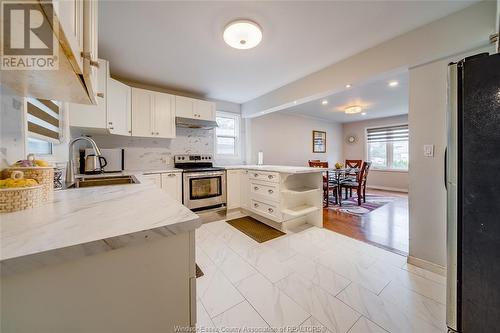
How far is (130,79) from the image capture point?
3.00 metres

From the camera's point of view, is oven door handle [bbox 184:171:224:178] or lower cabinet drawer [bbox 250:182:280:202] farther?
oven door handle [bbox 184:171:224:178]

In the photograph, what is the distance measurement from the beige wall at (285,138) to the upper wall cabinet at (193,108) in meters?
1.08

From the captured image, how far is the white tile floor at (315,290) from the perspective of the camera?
1.27 metres

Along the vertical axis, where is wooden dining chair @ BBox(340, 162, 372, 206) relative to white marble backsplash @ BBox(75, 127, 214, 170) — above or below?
below

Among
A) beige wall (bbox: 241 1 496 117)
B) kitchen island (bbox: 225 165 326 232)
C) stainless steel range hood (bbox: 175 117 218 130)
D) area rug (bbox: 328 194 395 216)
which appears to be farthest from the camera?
area rug (bbox: 328 194 395 216)

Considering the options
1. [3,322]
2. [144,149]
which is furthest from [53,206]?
[144,149]

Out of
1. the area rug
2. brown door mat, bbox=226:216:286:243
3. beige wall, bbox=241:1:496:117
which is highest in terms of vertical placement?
beige wall, bbox=241:1:496:117

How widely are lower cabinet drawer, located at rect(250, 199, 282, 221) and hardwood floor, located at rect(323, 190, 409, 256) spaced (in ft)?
2.83

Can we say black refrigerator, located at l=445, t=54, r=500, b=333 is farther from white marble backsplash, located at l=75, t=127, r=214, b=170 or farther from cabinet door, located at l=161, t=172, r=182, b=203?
white marble backsplash, located at l=75, t=127, r=214, b=170

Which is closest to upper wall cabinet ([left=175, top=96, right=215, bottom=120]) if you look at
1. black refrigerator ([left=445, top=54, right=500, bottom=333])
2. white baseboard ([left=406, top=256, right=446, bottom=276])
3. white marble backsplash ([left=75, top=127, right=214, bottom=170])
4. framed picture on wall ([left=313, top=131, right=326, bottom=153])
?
white marble backsplash ([left=75, top=127, right=214, bottom=170])

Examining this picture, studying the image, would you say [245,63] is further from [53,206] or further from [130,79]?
[53,206]

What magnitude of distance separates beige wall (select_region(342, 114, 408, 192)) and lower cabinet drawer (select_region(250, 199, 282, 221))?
16.5 feet

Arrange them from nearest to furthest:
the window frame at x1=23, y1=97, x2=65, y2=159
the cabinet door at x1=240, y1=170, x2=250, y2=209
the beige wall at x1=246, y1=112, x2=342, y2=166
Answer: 1. the window frame at x1=23, y1=97, x2=65, y2=159
2. the cabinet door at x1=240, y1=170, x2=250, y2=209
3. the beige wall at x1=246, y1=112, x2=342, y2=166

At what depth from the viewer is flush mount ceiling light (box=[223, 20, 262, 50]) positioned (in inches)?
68.4
